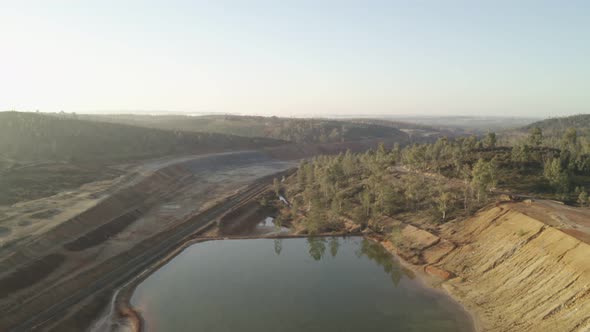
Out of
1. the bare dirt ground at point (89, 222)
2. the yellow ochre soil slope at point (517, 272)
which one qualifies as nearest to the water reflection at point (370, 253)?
the yellow ochre soil slope at point (517, 272)

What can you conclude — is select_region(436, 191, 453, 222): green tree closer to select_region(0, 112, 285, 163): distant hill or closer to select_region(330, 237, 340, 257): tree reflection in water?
select_region(330, 237, 340, 257): tree reflection in water

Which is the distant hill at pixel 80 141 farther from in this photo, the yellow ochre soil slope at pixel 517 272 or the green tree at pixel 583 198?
the green tree at pixel 583 198

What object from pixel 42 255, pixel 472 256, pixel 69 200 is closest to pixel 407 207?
pixel 472 256

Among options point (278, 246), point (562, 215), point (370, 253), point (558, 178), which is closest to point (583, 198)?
point (558, 178)

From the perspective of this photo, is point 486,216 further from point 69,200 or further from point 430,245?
point 69,200

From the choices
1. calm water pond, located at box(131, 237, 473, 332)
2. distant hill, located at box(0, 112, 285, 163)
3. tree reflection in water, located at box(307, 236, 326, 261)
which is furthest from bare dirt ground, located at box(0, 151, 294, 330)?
tree reflection in water, located at box(307, 236, 326, 261)

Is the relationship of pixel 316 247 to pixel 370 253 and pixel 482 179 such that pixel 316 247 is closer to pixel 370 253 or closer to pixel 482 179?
pixel 370 253

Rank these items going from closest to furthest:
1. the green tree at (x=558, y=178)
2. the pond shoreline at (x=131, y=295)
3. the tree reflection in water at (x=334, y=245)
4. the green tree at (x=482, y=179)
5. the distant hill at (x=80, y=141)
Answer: the pond shoreline at (x=131, y=295) → the green tree at (x=558, y=178) → the green tree at (x=482, y=179) → the tree reflection in water at (x=334, y=245) → the distant hill at (x=80, y=141)
